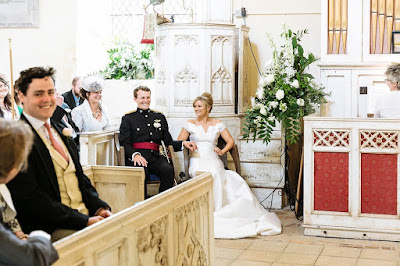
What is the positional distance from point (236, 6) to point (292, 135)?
2.39 metres

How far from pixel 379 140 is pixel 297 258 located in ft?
4.48

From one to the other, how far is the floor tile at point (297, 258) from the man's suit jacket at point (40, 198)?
258 cm

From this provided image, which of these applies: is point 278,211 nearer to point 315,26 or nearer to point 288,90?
point 288,90

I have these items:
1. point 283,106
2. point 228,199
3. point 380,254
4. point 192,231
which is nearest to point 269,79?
point 283,106

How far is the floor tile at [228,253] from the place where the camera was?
17.7ft

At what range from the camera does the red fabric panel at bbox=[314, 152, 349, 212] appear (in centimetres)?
601

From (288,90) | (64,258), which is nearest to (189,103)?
(288,90)

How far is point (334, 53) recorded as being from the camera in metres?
7.21

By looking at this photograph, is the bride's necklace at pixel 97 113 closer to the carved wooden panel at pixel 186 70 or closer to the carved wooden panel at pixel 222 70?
the carved wooden panel at pixel 186 70

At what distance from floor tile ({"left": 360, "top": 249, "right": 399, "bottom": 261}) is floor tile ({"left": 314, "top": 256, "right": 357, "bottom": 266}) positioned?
17cm

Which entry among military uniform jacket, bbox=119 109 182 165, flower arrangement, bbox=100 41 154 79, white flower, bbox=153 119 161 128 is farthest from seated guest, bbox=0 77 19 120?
flower arrangement, bbox=100 41 154 79

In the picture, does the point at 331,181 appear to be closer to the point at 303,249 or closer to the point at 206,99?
the point at 303,249

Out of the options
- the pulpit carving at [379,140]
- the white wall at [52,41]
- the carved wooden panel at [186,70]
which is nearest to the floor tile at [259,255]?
the pulpit carving at [379,140]

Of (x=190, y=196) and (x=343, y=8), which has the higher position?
(x=343, y=8)
